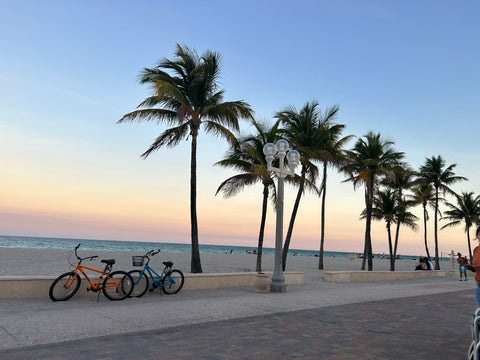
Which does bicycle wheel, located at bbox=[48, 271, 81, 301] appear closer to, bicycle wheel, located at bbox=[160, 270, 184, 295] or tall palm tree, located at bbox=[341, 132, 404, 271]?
bicycle wheel, located at bbox=[160, 270, 184, 295]

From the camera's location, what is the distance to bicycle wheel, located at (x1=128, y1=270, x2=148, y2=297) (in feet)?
32.8

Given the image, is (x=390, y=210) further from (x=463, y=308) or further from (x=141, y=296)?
(x=141, y=296)

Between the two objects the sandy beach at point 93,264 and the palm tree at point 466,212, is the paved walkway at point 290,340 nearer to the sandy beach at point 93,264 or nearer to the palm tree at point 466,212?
the sandy beach at point 93,264

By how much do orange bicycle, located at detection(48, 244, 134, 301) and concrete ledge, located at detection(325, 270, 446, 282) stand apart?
1058 cm

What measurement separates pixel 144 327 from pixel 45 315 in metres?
1.99

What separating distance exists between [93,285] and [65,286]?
61 cm

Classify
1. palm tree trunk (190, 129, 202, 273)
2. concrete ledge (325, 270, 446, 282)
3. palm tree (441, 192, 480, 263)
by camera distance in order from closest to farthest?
palm tree trunk (190, 129, 202, 273) < concrete ledge (325, 270, 446, 282) < palm tree (441, 192, 480, 263)

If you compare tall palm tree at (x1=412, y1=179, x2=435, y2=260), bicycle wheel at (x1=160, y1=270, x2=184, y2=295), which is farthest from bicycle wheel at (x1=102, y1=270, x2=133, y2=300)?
tall palm tree at (x1=412, y1=179, x2=435, y2=260)

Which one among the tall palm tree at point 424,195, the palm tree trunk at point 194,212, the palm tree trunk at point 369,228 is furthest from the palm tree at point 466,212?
the palm tree trunk at point 194,212

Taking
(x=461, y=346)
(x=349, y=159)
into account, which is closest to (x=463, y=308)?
(x=461, y=346)

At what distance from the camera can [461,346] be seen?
19.6 feet

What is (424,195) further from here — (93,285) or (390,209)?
(93,285)

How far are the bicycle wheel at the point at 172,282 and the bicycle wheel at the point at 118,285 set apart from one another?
1167mm

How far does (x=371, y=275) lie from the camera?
19188 millimetres
